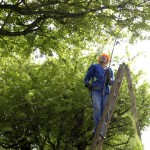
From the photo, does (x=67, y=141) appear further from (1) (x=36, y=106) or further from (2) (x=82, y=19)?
(2) (x=82, y=19)

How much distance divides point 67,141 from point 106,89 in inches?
386

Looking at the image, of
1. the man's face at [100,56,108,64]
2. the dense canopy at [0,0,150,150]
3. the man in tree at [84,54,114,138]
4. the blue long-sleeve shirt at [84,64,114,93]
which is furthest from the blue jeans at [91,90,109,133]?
the dense canopy at [0,0,150,150]

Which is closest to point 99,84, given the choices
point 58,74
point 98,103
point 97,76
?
point 97,76

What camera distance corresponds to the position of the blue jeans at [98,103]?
7883 millimetres

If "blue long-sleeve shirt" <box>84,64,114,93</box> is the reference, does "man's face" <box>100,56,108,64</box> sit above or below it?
above

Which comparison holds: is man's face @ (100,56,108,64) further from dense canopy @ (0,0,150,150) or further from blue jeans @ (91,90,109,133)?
dense canopy @ (0,0,150,150)

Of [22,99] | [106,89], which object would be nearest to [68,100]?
[22,99]

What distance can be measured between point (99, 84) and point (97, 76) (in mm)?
215

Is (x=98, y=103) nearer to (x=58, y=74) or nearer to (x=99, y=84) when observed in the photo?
(x=99, y=84)

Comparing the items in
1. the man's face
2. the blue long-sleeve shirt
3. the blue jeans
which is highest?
the man's face

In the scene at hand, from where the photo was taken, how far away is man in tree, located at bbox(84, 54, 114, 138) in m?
7.90

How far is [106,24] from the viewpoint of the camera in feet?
33.3

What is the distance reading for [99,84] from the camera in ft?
26.3

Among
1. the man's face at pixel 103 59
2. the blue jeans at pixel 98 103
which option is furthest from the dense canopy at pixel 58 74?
the blue jeans at pixel 98 103
